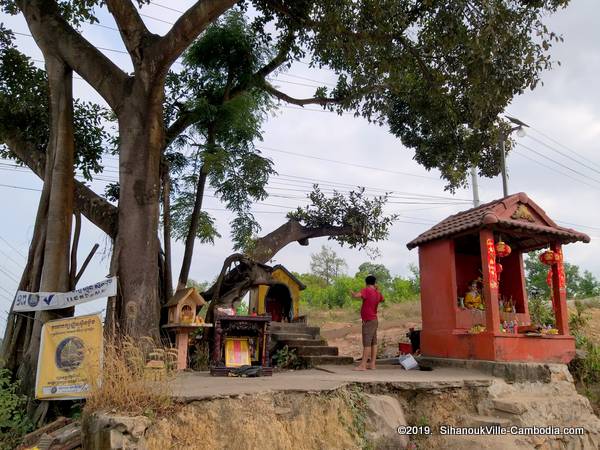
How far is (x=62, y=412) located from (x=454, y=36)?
8.82 m

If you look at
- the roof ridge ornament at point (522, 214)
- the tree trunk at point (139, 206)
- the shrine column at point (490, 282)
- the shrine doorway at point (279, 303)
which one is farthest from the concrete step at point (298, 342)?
the roof ridge ornament at point (522, 214)

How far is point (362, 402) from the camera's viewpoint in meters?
6.36

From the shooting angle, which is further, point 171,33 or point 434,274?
point 434,274

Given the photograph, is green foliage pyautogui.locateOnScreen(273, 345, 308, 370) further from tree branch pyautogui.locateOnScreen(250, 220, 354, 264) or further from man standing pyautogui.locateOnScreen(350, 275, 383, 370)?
tree branch pyautogui.locateOnScreen(250, 220, 354, 264)

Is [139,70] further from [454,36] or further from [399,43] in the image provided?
[454,36]

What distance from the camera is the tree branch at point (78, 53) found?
9391 millimetres

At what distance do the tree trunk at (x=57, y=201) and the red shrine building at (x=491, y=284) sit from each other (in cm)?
676

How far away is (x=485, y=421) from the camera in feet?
22.4

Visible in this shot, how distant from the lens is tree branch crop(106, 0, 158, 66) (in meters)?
9.04

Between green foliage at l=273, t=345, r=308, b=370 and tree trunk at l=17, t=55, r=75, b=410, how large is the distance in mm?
4189

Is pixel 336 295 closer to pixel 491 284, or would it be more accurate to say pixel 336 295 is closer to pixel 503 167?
pixel 503 167

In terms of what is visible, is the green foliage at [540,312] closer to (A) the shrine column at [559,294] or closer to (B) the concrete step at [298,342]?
(A) the shrine column at [559,294]

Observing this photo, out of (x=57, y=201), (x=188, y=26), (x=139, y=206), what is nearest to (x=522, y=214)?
(x=188, y=26)

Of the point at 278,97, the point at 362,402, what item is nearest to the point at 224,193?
the point at 278,97
